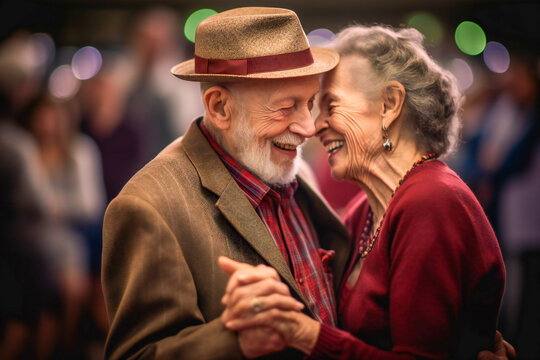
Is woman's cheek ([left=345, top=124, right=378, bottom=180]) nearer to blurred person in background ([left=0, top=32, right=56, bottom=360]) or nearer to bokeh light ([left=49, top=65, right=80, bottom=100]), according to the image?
blurred person in background ([left=0, top=32, right=56, bottom=360])

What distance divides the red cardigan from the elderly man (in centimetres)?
22

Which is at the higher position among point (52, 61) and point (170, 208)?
point (52, 61)

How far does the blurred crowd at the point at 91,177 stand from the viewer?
368 centimetres

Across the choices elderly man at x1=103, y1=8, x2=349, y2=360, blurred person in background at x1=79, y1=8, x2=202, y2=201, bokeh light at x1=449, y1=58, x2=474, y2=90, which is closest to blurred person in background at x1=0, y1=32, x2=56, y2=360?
blurred person in background at x1=79, y1=8, x2=202, y2=201

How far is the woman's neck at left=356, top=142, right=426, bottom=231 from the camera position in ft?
6.40

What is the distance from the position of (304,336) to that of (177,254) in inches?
20.0

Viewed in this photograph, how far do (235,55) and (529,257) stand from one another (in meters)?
3.94

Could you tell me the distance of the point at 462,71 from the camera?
8938 mm

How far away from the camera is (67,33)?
8.07 m

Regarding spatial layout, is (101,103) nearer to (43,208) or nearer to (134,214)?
(43,208)

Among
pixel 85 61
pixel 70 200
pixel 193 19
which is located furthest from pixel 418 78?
pixel 85 61

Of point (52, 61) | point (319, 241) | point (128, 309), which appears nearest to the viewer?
point (128, 309)

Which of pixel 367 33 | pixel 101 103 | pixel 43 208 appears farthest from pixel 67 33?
pixel 367 33

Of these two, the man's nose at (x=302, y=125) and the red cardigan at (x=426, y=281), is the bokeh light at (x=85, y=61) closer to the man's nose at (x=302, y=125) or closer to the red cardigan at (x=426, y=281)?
the man's nose at (x=302, y=125)
